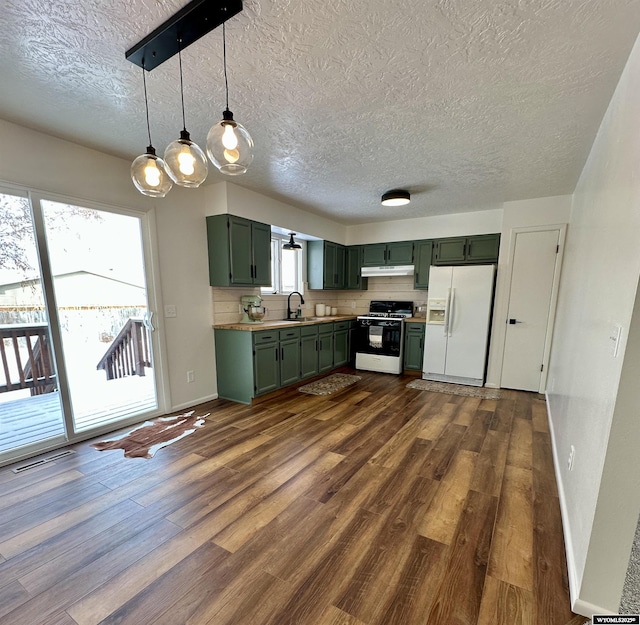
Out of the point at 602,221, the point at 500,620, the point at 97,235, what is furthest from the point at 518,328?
the point at 97,235

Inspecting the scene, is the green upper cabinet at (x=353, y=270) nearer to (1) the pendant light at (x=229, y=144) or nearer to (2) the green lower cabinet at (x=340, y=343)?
(2) the green lower cabinet at (x=340, y=343)

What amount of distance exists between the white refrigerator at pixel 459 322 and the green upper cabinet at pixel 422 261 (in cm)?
42

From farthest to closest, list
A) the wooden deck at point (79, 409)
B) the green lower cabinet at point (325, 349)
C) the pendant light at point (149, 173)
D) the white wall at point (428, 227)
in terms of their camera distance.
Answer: the green lower cabinet at point (325, 349) < the white wall at point (428, 227) < the wooden deck at point (79, 409) < the pendant light at point (149, 173)

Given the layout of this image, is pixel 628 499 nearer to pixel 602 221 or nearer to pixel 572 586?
→ pixel 572 586

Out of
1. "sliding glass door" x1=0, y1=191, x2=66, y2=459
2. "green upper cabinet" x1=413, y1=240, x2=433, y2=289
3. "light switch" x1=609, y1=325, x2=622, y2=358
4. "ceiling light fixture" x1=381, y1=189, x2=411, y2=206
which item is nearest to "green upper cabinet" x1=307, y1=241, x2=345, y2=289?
"green upper cabinet" x1=413, y1=240, x2=433, y2=289

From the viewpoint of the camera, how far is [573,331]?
2248mm

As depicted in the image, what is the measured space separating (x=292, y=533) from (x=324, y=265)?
3969mm

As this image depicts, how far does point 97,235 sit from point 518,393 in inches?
203

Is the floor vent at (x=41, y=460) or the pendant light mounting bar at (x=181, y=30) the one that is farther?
the floor vent at (x=41, y=460)

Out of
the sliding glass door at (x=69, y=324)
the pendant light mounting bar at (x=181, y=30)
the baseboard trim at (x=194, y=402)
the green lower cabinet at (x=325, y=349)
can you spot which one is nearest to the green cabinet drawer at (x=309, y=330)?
the green lower cabinet at (x=325, y=349)

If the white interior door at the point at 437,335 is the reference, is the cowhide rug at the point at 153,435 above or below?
below

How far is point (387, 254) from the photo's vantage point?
16.8 feet

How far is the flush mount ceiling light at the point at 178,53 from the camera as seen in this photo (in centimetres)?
121

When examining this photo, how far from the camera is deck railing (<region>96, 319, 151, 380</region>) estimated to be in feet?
9.65
